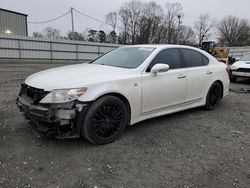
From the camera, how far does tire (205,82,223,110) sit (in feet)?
16.8

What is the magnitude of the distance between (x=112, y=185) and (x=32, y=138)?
65.4 inches

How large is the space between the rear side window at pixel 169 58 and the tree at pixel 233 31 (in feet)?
217

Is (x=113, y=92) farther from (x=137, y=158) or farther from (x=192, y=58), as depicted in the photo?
(x=192, y=58)

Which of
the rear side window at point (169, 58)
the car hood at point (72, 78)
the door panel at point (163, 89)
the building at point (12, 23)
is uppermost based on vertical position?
the building at point (12, 23)

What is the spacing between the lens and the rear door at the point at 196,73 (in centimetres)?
451

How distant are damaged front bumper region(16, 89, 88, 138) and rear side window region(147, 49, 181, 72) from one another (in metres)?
1.61

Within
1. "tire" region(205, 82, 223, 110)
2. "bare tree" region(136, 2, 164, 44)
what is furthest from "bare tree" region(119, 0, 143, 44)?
"tire" region(205, 82, 223, 110)

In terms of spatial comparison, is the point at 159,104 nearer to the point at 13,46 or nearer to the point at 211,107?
the point at 211,107

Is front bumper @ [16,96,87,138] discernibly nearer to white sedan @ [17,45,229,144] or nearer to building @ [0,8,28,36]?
white sedan @ [17,45,229,144]

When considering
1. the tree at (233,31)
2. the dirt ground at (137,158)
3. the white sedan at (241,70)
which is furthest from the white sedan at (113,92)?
the tree at (233,31)

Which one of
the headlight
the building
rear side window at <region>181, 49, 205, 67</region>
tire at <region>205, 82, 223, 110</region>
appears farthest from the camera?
the building

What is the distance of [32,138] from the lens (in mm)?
3432

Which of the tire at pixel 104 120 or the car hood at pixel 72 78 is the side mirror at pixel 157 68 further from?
the tire at pixel 104 120

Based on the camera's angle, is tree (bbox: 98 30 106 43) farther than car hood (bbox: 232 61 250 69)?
Yes
